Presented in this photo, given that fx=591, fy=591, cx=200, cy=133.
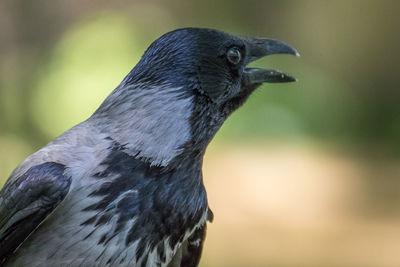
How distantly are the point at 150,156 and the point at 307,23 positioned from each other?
9481 mm

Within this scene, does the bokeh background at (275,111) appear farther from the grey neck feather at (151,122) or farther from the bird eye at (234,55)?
the bird eye at (234,55)

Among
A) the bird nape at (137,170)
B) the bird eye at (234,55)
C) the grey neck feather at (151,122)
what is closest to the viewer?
the bird nape at (137,170)

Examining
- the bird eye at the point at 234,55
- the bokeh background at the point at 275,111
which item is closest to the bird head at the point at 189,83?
the bird eye at the point at 234,55

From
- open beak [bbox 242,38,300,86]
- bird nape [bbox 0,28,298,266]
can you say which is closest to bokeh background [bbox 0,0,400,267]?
bird nape [bbox 0,28,298,266]

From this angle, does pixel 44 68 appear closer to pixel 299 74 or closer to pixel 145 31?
pixel 145 31

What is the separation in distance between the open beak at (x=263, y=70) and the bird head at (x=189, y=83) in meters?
0.07

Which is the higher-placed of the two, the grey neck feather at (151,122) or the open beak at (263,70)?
the open beak at (263,70)

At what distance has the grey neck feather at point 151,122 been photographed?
2344mm

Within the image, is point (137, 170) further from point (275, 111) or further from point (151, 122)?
point (275, 111)

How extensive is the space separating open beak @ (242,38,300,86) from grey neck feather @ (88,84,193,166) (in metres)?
0.37

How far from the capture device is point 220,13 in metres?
10.1

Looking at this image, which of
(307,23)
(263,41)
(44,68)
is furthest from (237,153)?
(263,41)

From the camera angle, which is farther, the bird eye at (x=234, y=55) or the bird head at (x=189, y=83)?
the bird eye at (x=234, y=55)

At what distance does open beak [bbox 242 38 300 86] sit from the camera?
2666 mm
